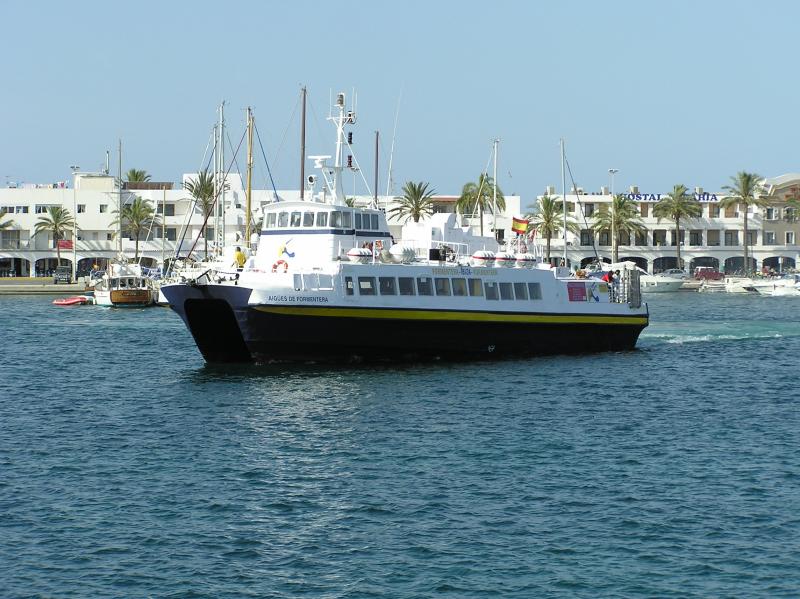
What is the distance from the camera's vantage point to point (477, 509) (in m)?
25.0

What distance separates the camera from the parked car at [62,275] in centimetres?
12444

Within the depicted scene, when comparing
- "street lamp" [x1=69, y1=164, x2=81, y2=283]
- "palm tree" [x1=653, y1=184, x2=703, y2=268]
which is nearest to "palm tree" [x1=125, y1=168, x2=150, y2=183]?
"street lamp" [x1=69, y1=164, x2=81, y2=283]

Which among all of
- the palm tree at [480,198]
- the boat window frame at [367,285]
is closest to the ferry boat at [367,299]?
the boat window frame at [367,285]

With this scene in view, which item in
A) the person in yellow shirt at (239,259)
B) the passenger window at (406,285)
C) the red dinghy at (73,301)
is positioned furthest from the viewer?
the red dinghy at (73,301)

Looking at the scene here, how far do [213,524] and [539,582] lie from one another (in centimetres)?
715

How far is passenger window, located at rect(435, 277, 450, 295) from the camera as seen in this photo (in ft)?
155

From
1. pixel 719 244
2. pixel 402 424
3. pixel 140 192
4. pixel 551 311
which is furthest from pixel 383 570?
pixel 719 244

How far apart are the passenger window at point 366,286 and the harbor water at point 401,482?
117 inches

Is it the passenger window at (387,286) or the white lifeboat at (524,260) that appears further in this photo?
the white lifeboat at (524,260)

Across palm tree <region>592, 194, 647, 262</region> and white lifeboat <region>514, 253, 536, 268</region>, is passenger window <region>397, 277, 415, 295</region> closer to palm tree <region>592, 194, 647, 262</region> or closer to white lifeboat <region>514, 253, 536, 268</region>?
white lifeboat <region>514, 253, 536, 268</region>

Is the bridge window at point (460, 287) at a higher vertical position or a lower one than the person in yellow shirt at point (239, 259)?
lower

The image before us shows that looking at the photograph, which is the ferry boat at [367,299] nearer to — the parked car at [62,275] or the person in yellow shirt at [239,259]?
the person in yellow shirt at [239,259]

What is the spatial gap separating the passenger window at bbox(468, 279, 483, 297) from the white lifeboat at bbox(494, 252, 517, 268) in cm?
209

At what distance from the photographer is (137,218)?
425 ft
